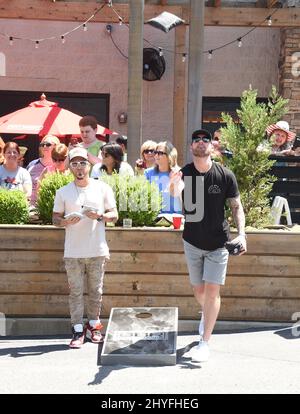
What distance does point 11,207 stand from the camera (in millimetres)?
7117

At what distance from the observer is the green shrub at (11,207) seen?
280 inches

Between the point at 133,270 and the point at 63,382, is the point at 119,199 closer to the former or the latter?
the point at 133,270

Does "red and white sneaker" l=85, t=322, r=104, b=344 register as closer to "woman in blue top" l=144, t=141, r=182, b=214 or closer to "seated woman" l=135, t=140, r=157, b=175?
"woman in blue top" l=144, t=141, r=182, b=214

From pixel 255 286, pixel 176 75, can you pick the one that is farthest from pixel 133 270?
pixel 176 75

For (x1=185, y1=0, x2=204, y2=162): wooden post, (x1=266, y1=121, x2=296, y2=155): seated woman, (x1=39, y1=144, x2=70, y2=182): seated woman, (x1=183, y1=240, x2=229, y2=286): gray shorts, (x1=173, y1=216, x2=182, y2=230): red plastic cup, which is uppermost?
(x1=185, y1=0, x2=204, y2=162): wooden post

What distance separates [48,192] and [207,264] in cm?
184

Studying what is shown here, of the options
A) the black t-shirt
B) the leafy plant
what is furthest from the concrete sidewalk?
the leafy plant

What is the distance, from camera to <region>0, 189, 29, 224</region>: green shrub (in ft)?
23.4

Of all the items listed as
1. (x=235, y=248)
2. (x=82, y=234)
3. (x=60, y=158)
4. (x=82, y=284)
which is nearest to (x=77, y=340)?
(x=82, y=284)

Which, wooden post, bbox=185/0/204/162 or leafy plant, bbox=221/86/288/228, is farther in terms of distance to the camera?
wooden post, bbox=185/0/204/162

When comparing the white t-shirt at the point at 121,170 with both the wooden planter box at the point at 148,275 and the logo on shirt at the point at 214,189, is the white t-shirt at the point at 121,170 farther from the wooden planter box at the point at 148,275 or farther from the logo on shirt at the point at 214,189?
the logo on shirt at the point at 214,189

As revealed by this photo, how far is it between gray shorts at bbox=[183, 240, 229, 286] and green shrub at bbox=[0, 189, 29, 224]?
1831 millimetres

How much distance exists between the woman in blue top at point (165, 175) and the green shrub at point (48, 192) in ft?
3.05

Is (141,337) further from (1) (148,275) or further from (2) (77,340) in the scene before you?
(1) (148,275)
